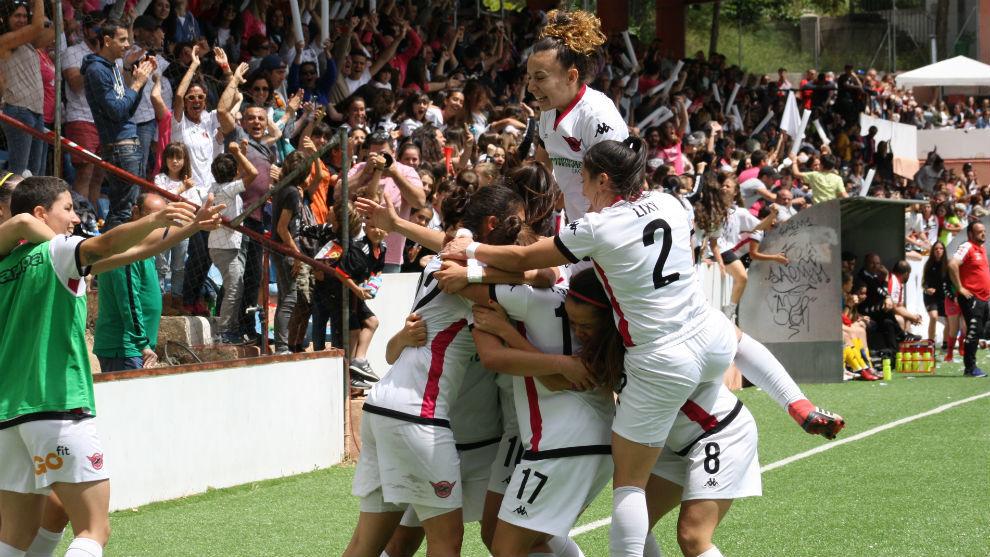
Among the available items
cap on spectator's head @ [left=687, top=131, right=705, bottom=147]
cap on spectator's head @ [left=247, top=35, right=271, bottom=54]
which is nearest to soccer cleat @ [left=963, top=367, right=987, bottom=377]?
cap on spectator's head @ [left=687, top=131, right=705, bottom=147]

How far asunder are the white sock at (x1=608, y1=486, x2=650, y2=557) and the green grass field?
2.09 meters

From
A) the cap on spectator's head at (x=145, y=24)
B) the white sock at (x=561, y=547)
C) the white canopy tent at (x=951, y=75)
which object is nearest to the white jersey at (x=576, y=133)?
the white sock at (x=561, y=547)

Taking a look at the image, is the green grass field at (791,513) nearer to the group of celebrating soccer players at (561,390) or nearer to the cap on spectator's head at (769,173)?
the group of celebrating soccer players at (561,390)

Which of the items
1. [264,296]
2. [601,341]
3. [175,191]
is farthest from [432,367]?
[175,191]

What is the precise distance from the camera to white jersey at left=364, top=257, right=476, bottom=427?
4.71 meters

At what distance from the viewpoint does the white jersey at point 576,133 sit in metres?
5.64

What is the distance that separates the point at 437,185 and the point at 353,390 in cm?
269

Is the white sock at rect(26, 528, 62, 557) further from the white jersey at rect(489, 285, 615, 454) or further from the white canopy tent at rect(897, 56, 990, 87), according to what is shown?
the white canopy tent at rect(897, 56, 990, 87)

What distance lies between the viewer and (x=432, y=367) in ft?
15.7

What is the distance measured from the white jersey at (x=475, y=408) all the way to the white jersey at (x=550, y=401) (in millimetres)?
253

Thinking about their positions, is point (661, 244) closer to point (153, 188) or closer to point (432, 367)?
point (432, 367)

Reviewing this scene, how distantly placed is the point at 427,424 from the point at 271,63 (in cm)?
882

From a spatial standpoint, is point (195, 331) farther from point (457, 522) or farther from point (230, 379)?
point (457, 522)

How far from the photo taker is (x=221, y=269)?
9133 mm
